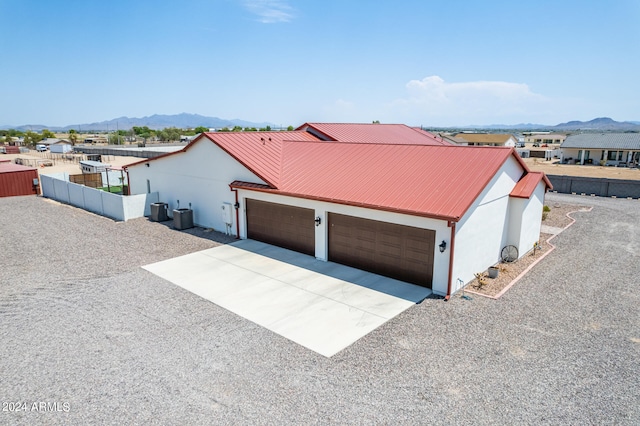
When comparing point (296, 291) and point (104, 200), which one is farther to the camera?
point (104, 200)

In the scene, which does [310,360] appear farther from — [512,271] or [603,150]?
[603,150]

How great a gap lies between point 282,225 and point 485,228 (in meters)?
8.11

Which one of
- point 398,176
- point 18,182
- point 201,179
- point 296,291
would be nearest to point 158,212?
point 201,179

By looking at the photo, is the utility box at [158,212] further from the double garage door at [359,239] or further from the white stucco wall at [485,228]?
the white stucco wall at [485,228]

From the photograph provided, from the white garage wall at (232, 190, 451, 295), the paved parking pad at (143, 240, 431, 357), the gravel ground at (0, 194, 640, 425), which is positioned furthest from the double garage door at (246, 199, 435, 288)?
the gravel ground at (0, 194, 640, 425)

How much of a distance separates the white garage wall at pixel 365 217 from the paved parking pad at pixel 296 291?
0.61m

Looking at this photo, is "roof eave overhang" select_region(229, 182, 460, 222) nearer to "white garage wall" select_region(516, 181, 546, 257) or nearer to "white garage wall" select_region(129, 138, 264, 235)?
"white garage wall" select_region(129, 138, 264, 235)

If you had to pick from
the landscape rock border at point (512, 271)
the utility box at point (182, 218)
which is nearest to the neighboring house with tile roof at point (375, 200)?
the landscape rock border at point (512, 271)

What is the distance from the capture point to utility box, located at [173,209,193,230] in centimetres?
2095

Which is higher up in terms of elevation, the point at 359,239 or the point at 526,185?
the point at 526,185

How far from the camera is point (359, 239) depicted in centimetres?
1480

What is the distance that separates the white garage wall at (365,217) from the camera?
12.5 meters

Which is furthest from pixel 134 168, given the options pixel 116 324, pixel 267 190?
pixel 116 324

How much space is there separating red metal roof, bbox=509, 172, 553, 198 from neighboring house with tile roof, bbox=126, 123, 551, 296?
0.13 feet
